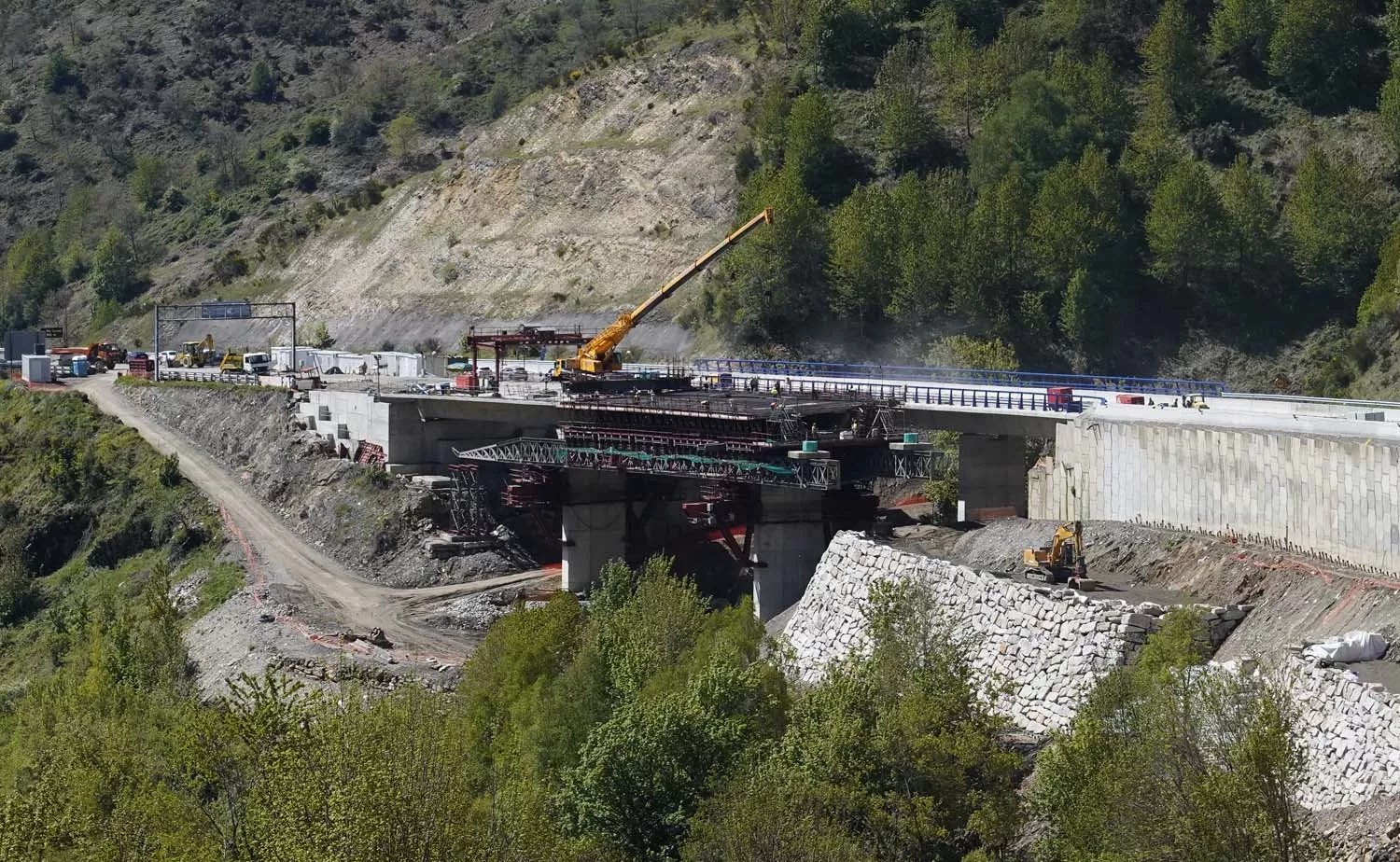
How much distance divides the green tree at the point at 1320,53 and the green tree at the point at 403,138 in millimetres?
81095

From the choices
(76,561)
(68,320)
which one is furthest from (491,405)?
(68,320)

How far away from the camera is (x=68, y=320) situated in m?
174

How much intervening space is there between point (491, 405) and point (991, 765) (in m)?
56.3

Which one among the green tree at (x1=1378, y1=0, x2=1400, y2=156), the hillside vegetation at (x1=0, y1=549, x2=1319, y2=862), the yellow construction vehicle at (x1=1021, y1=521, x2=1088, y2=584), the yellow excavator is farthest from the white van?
the yellow construction vehicle at (x1=1021, y1=521, x2=1088, y2=584)

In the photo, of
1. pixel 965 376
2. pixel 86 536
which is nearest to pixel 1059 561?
pixel 965 376

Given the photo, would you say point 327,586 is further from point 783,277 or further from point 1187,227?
point 1187,227

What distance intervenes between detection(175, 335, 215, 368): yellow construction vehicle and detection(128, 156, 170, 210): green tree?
43.0m

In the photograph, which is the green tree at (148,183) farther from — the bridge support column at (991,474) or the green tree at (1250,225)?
the bridge support column at (991,474)

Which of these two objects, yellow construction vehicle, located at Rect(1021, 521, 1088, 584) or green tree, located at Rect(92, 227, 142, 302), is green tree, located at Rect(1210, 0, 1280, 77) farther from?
green tree, located at Rect(92, 227, 142, 302)

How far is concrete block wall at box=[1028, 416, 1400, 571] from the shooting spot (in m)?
50.1

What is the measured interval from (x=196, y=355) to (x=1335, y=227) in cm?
7895

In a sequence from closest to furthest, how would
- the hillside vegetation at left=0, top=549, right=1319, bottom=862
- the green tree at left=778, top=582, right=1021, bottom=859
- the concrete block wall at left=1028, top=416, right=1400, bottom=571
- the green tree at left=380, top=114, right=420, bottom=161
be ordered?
the hillside vegetation at left=0, top=549, right=1319, bottom=862 < the green tree at left=778, top=582, right=1021, bottom=859 < the concrete block wall at left=1028, top=416, right=1400, bottom=571 < the green tree at left=380, top=114, right=420, bottom=161

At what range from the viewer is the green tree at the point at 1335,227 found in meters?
99.6

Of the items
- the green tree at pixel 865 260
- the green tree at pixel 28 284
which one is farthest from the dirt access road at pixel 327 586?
the green tree at pixel 28 284
